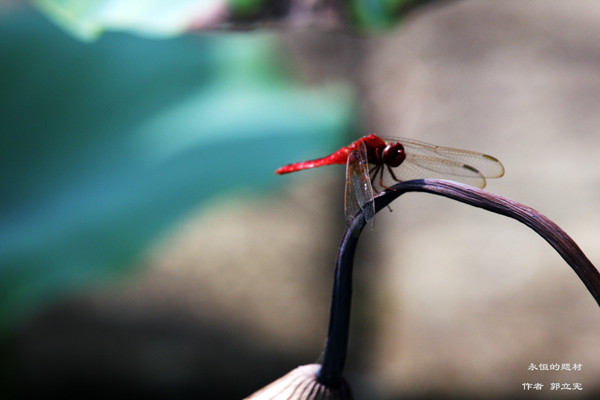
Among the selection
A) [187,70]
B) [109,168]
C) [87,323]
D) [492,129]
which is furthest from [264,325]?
[492,129]

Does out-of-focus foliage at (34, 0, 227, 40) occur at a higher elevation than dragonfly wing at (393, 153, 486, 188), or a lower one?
higher

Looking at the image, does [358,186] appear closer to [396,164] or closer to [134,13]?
[396,164]

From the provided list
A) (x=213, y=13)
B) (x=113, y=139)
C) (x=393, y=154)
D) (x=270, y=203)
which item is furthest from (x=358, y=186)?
(x=270, y=203)

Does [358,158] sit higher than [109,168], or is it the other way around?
[109,168]

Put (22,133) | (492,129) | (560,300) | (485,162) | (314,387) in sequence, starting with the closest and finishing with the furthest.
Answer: (314,387)
(485,162)
(22,133)
(560,300)
(492,129)

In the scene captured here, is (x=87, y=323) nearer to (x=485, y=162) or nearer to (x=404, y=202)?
(x=404, y=202)

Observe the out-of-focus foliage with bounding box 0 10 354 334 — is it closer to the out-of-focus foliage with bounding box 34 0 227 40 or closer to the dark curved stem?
the out-of-focus foliage with bounding box 34 0 227 40

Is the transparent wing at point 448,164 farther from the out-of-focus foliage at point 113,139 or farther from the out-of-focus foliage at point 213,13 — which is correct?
the out-of-focus foliage at point 113,139

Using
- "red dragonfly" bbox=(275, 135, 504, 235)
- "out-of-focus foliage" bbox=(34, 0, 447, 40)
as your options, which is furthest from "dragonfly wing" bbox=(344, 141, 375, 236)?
"out-of-focus foliage" bbox=(34, 0, 447, 40)
